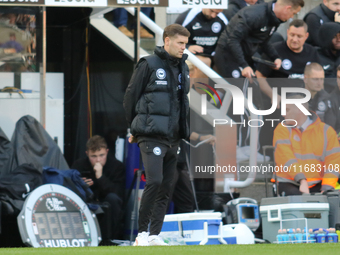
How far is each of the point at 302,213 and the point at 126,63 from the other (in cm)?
394

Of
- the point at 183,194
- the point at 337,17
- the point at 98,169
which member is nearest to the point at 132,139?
the point at 183,194

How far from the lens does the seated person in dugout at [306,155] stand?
28.0ft

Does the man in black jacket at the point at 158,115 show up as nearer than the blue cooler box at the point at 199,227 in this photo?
Yes

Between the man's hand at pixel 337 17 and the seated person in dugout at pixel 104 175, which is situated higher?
the man's hand at pixel 337 17

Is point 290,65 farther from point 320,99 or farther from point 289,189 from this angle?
point 289,189

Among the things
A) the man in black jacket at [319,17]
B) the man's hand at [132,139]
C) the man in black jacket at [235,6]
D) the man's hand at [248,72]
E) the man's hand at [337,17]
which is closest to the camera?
the man's hand at [132,139]

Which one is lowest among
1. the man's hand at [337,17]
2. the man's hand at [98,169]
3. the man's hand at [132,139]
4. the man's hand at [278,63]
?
the man's hand at [98,169]

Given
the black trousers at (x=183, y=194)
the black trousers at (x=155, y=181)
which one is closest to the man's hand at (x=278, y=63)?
the black trousers at (x=183, y=194)

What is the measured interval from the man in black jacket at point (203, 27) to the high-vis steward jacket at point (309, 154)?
5.59 feet

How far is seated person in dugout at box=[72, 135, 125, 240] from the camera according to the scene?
8609 mm

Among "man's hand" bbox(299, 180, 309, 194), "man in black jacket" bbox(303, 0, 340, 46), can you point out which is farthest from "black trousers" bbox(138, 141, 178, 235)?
"man in black jacket" bbox(303, 0, 340, 46)

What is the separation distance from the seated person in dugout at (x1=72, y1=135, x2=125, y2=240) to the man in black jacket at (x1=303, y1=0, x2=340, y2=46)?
141 inches

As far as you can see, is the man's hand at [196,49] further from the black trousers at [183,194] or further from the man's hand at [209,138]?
the black trousers at [183,194]

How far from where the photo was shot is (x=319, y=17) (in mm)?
10492
